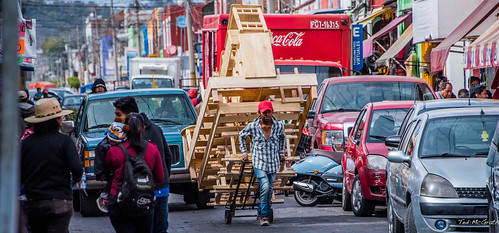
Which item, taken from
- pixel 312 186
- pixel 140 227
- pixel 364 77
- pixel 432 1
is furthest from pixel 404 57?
pixel 140 227

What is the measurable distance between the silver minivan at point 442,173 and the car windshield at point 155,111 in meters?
4.99

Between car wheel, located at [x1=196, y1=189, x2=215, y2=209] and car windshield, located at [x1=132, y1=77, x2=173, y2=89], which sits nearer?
car wheel, located at [x1=196, y1=189, x2=215, y2=209]

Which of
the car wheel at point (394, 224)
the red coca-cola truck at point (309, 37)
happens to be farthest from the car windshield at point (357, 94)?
the car wheel at point (394, 224)

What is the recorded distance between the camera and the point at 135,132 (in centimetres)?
714

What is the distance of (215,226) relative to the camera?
11.7 metres

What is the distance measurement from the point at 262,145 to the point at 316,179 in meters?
2.92

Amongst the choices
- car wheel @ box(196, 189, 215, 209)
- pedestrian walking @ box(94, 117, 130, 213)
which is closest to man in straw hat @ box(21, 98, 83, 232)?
pedestrian walking @ box(94, 117, 130, 213)

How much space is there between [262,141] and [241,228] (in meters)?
1.22

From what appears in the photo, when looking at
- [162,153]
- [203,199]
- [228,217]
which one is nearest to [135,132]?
[162,153]

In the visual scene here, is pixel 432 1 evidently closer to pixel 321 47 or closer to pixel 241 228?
pixel 321 47

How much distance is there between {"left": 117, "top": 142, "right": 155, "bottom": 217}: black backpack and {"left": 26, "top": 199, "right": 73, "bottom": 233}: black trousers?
46 cm

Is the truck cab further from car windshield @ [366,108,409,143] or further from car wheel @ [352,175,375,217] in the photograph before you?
car windshield @ [366,108,409,143]

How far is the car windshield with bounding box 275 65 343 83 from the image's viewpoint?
62.0ft

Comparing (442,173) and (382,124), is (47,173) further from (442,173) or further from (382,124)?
(382,124)
